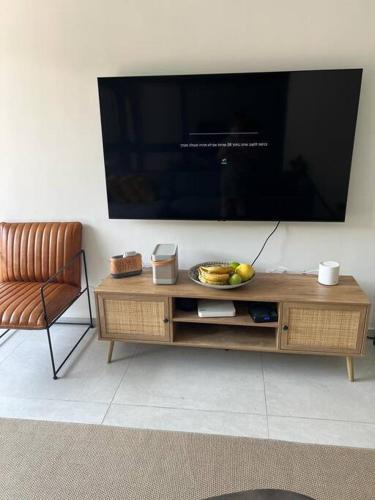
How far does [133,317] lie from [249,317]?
28.0 inches

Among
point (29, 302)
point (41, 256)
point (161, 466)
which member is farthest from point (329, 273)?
point (41, 256)

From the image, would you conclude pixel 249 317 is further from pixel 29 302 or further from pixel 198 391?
pixel 29 302

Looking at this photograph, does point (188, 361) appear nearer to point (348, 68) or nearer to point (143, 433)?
point (143, 433)

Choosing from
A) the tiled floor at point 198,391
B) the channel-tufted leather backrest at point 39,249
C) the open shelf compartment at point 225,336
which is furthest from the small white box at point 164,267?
the channel-tufted leather backrest at point 39,249

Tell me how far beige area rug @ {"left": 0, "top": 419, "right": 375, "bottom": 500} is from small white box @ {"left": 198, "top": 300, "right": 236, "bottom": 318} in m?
0.67

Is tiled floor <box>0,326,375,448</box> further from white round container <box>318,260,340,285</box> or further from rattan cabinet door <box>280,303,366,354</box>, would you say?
white round container <box>318,260,340,285</box>

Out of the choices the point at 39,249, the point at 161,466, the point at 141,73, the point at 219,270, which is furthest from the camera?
the point at 39,249

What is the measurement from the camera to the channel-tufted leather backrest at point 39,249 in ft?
8.09

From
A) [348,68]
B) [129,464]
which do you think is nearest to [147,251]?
[129,464]

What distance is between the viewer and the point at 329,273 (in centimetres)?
211

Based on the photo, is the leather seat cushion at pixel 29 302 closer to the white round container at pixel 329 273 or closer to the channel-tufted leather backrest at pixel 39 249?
the channel-tufted leather backrest at pixel 39 249

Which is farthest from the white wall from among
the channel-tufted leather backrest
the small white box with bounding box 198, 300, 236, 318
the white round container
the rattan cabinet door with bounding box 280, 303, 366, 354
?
the rattan cabinet door with bounding box 280, 303, 366, 354

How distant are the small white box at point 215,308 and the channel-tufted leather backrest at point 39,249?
955 mm

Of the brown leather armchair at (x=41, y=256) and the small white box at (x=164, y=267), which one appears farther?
the brown leather armchair at (x=41, y=256)
